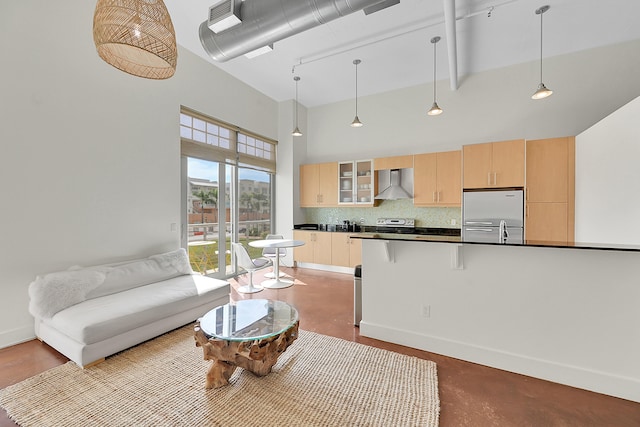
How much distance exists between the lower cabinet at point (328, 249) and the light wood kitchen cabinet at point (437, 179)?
4.92 feet

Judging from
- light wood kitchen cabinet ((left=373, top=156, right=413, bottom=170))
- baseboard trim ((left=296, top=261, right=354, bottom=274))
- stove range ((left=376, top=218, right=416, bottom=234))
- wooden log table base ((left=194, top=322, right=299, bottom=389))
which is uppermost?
light wood kitchen cabinet ((left=373, top=156, right=413, bottom=170))

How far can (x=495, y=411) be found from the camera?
1674 millimetres

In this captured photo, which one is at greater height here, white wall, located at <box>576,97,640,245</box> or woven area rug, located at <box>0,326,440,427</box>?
white wall, located at <box>576,97,640,245</box>

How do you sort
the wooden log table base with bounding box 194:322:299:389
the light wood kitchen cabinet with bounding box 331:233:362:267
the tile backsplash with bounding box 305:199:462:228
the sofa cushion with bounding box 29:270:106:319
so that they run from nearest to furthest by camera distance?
1. the wooden log table base with bounding box 194:322:299:389
2. the sofa cushion with bounding box 29:270:106:319
3. the tile backsplash with bounding box 305:199:462:228
4. the light wood kitchen cabinet with bounding box 331:233:362:267

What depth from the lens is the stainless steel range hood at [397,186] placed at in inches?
196

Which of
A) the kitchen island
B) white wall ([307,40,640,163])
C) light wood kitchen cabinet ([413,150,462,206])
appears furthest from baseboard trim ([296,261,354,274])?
the kitchen island

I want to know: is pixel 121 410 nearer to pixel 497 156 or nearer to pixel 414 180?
pixel 414 180

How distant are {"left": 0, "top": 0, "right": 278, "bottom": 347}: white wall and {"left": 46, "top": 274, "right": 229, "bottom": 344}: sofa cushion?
2.22ft

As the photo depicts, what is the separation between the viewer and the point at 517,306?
2076 mm

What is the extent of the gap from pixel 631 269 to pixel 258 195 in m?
5.28

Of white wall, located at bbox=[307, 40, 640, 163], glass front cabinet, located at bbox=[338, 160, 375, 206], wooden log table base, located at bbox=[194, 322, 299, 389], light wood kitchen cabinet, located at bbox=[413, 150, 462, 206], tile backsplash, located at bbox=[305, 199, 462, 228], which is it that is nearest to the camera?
wooden log table base, located at bbox=[194, 322, 299, 389]

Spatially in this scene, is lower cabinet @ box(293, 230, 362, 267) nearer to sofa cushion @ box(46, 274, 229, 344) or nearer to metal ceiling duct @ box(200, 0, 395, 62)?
sofa cushion @ box(46, 274, 229, 344)

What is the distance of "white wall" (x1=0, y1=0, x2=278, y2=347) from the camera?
2422mm

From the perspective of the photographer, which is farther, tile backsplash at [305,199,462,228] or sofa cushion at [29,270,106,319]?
tile backsplash at [305,199,462,228]
